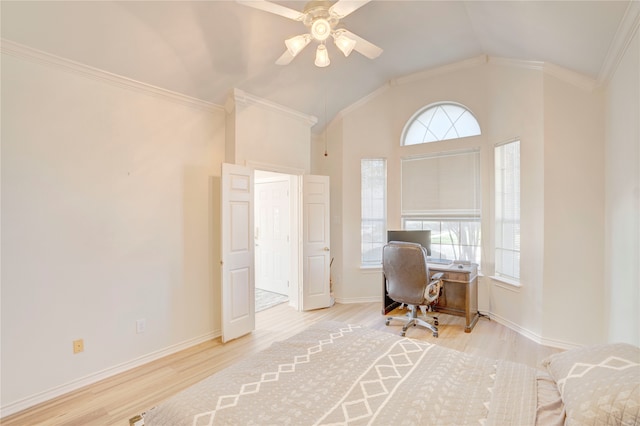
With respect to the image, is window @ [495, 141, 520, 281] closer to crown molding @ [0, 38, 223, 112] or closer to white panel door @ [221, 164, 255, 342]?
white panel door @ [221, 164, 255, 342]

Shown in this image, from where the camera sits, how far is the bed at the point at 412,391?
3.57 ft

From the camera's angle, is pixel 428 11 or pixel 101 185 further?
pixel 428 11

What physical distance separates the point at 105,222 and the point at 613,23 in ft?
13.7

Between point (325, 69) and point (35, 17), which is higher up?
point (325, 69)

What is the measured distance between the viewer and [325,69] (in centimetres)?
375

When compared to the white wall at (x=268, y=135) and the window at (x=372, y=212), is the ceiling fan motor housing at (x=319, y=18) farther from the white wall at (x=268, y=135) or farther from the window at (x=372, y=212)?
the window at (x=372, y=212)

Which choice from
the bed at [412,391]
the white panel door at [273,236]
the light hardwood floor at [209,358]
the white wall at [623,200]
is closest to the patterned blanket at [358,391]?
the bed at [412,391]

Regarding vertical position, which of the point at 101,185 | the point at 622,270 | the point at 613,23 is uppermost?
the point at 613,23

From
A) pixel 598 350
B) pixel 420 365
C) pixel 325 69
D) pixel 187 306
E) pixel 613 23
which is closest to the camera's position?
pixel 598 350

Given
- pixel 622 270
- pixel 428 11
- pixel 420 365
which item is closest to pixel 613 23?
pixel 428 11

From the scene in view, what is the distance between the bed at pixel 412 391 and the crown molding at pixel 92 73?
8.62 ft

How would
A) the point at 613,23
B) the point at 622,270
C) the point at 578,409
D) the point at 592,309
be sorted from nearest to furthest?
the point at 578,409, the point at 613,23, the point at 622,270, the point at 592,309

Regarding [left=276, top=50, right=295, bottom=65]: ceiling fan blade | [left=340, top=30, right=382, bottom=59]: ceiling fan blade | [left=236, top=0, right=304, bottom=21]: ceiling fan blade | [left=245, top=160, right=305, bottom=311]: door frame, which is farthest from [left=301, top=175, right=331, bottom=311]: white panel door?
[left=236, top=0, right=304, bottom=21]: ceiling fan blade

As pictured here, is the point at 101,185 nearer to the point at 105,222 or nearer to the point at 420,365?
the point at 105,222
